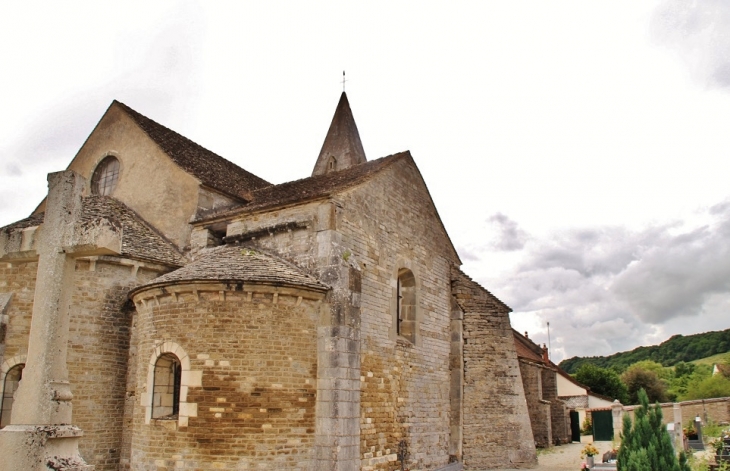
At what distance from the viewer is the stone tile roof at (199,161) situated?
16.4 m

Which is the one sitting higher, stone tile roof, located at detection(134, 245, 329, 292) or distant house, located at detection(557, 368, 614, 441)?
stone tile roof, located at detection(134, 245, 329, 292)

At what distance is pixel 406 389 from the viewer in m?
14.6

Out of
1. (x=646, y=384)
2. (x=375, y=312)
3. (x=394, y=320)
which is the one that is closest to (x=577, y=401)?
(x=646, y=384)

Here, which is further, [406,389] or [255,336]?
[406,389]

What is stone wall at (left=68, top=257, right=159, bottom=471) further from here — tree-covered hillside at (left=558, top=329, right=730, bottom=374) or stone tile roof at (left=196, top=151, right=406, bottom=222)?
tree-covered hillside at (left=558, top=329, right=730, bottom=374)

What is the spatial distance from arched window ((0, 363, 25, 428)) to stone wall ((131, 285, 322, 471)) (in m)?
3.05

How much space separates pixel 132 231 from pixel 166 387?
4.75 meters

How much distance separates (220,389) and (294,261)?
3306 mm

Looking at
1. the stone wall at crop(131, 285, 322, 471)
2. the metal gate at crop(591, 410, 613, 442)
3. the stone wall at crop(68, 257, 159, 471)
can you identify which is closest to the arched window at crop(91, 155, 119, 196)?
the stone wall at crop(68, 257, 159, 471)

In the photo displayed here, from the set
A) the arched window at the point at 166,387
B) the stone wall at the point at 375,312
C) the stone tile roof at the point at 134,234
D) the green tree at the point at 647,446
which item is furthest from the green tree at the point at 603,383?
the arched window at the point at 166,387

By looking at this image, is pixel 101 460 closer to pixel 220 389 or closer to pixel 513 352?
pixel 220 389

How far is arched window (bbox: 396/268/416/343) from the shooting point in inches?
608

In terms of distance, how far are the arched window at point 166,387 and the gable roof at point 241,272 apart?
64.0 inches

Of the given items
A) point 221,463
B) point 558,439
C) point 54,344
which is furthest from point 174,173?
point 558,439
